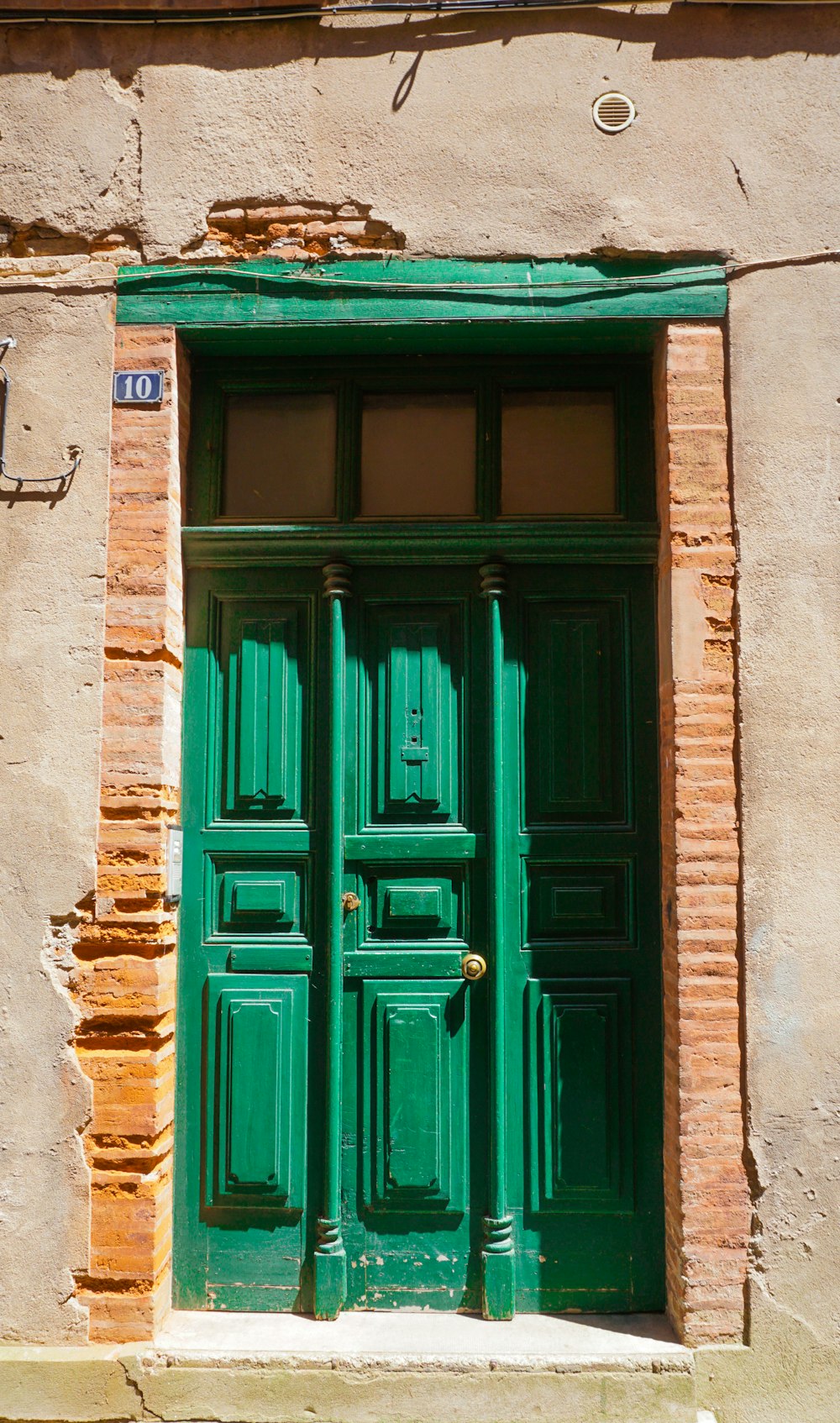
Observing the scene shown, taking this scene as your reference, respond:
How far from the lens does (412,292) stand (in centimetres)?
351

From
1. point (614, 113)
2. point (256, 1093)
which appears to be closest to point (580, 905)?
point (256, 1093)

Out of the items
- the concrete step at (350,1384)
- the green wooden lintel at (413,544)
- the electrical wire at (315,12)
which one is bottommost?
the concrete step at (350,1384)

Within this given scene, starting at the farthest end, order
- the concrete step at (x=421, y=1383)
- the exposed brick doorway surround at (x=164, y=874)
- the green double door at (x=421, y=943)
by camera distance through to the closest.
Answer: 1. the green double door at (x=421, y=943)
2. the exposed brick doorway surround at (x=164, y=874)
3. the concrete step at (x=421, y=1383)

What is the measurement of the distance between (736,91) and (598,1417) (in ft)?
14.3

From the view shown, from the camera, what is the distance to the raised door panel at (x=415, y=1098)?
349cm

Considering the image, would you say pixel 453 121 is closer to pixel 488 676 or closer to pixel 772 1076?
pixel 488 676

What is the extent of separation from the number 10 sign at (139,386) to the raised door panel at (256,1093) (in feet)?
6.63

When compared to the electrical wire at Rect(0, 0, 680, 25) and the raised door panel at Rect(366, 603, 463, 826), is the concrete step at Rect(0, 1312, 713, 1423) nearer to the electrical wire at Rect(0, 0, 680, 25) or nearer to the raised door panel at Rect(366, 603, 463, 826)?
the raised door panel at Rect(366, 603, 463, 826)

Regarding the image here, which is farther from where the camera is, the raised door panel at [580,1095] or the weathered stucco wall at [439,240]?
the raised door panel at [580,1095]

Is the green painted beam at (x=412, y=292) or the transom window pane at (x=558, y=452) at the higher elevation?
the green painted beam at (x=412, y=292)

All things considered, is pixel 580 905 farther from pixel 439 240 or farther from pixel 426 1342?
pixel 439 240

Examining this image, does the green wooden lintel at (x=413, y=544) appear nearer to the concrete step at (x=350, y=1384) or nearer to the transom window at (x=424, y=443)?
the transom window at (x=424, y=443)

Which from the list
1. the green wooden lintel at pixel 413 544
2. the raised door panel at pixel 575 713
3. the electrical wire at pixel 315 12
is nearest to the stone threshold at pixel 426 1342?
the raised door panel at pixel 575 713

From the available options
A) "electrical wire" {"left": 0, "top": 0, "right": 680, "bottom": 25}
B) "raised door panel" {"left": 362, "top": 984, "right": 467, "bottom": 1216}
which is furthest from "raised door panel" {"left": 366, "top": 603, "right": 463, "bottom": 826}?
"electrical wire" {"left": 0, "top": 0, "right": 680, "bottom": 25}
